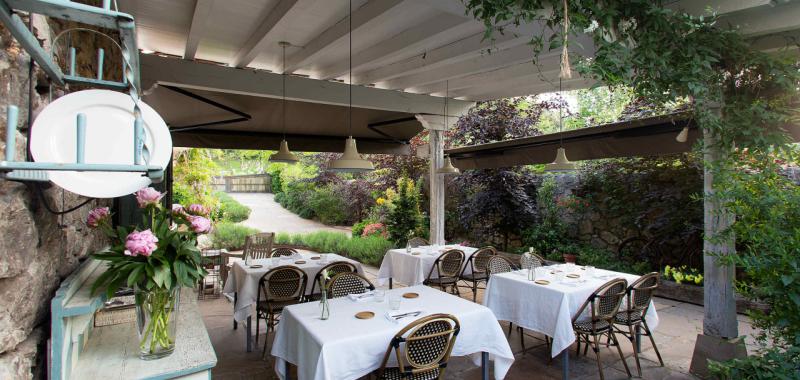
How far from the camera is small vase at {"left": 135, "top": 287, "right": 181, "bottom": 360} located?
1.70 meters

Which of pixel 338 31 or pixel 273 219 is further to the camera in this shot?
pixel 273 219

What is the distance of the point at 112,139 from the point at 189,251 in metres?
0.61

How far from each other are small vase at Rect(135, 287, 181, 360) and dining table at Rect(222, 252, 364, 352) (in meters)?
2.40

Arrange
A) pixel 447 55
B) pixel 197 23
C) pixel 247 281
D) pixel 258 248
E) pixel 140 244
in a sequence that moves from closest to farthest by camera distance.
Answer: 1. pixel 140 244
2. pixel 197 23
3. pixel 247 281
4. pixel 447 55
5. pixel 258 248

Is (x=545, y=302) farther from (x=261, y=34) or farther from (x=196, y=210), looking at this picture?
(x=261, y=34)

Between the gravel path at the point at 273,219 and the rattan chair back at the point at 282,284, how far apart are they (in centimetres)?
869

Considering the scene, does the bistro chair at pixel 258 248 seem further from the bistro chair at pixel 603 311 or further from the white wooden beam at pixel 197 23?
the bistro chair at pixel 603 311

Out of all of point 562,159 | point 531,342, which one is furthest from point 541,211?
point 531,342

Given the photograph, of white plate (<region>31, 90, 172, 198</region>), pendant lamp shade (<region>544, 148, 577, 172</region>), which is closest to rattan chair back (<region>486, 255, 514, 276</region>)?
pendant lamp shade (<region>544, 148, 577, 172</region>)

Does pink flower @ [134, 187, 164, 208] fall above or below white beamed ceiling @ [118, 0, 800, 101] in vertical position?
below

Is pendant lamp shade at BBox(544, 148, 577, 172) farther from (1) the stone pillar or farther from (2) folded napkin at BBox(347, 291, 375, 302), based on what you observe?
(2) folded napkin at BBox(347, 291, 375, 302)

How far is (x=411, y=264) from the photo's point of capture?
5629 mm

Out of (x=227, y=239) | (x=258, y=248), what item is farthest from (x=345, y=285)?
(x=227, y=239)

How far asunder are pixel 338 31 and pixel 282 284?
8.10ft
